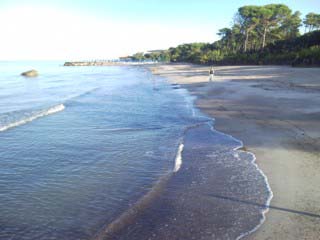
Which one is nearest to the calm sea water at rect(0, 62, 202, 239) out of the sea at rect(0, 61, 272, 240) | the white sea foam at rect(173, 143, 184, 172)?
the sea at rect(0, 61, 272, 240)

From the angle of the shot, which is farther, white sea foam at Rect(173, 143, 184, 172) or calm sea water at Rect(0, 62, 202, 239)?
white sea foam at Rect(173, 143, 184, 172)

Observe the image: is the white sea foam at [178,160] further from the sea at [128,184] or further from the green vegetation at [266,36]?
the green vegetation at [266,36]

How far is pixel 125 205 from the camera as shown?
6.23 m

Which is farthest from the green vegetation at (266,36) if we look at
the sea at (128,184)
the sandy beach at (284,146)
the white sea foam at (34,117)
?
the sea at (128,184)

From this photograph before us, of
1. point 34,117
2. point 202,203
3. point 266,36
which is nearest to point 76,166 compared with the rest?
point 202,203

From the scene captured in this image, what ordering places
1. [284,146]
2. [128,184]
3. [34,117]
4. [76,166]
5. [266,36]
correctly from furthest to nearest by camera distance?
[266,36] < [34,117] < [284,146] < [76,166] < [128,184]

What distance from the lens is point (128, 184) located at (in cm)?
733

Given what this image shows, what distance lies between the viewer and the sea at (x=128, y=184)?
538 centimetres

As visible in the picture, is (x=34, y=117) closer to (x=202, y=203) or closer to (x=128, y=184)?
(x=128, y=184)

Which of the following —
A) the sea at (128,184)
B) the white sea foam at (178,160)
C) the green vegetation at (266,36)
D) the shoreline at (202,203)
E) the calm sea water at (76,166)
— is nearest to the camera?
the shoreline at (202,203)

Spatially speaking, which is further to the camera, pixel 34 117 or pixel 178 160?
pixel 34 117

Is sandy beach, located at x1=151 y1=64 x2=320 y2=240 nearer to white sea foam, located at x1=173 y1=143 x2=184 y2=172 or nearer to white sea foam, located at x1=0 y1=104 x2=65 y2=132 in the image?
white sea foam, located at x1=173 y1=143 x2=184 y2=172

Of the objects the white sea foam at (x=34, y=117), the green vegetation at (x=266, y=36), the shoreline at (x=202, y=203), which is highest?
the green vegetation at (x=266, y=36)

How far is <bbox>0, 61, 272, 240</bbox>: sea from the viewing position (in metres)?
5.38
